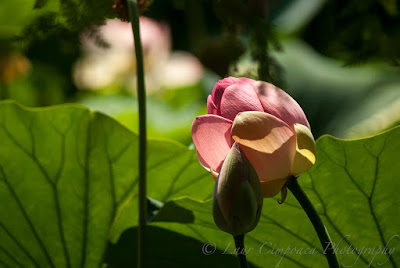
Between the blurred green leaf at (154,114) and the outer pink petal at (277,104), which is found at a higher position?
the outer pink petal at (277,104)

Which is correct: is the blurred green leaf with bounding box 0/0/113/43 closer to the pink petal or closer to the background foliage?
the background foliage

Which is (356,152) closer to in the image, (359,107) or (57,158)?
(57,158)

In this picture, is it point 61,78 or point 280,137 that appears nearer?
point 280,137

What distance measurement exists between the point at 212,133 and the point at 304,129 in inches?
2.3

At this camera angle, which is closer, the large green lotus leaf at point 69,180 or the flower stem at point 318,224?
the flower stem at point 318,224

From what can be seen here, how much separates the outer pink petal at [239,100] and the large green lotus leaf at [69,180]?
A: 187 mm

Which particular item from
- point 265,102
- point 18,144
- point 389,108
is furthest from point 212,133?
point 389,108

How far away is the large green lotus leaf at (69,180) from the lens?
1.58ft

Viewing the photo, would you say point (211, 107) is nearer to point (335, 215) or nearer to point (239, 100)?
point (239, 100)

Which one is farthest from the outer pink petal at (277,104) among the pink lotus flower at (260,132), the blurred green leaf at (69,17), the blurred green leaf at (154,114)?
the blurred green leaf at (154,114)

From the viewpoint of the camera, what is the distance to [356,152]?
405 mm

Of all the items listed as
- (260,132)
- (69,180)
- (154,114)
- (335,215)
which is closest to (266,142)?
(260,132)

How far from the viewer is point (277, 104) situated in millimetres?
322

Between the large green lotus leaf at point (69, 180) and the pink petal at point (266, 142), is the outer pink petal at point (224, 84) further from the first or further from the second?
the large green lotus leaf at point (69, 180)
